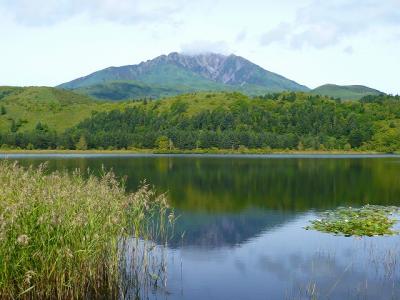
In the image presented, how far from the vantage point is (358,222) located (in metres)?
38.8

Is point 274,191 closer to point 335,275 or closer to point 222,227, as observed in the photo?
point 222,227

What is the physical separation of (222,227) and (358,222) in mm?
10935

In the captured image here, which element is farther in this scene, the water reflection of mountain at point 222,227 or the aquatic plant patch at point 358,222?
the aquatic plant patch at point 358,222

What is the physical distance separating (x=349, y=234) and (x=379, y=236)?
6.94 feet

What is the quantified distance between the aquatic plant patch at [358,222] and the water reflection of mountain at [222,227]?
3704mm

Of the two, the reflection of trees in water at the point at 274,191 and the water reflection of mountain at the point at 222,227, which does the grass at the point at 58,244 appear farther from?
the reflection of trees in water at the point at 274,191

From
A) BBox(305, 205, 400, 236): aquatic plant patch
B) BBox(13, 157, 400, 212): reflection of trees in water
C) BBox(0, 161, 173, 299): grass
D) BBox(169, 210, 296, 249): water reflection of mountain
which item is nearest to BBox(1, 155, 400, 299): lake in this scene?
BBox(169, 210, 296, 249): water reflection of mountain

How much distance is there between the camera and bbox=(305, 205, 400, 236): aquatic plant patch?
120 feet

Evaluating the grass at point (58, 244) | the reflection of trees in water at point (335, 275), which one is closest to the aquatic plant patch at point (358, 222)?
the reflection of trees in water at point (335, 275)

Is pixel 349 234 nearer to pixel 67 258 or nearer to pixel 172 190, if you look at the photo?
pixel 67 258

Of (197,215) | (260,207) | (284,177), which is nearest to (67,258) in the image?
(197,215)

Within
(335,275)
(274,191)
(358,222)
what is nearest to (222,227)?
(358,222)

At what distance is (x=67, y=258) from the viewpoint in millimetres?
17141

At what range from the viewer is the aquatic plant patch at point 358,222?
36619 mm
